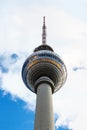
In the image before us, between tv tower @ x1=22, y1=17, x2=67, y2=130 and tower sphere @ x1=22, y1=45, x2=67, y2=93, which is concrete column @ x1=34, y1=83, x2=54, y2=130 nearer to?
tv tower @ x1=22, y1=17, x2=67, y2=130

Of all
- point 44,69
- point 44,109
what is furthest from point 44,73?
point 44,109

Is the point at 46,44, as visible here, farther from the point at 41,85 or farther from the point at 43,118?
the point at 43,118

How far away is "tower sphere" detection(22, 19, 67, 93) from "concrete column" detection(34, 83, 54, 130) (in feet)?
12.0

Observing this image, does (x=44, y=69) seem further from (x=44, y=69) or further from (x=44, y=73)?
(x=44, y=73)

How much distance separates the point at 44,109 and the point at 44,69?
1467cm

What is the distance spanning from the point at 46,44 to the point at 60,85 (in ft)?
50.0

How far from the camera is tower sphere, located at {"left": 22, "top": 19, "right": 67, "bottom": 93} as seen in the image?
74.9m

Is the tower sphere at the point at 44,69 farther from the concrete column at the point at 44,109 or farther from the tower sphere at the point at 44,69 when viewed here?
the concrete column at the point at 44,109

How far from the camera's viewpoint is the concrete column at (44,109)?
199ft

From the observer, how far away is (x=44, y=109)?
6444cm

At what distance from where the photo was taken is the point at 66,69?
78688 mm

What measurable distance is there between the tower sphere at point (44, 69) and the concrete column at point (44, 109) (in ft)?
12.0

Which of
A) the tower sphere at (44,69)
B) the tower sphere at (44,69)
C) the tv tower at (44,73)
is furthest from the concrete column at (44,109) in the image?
the tower sphere at (44,69)

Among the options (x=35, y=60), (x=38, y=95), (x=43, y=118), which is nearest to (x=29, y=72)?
(x=35, y=60)
